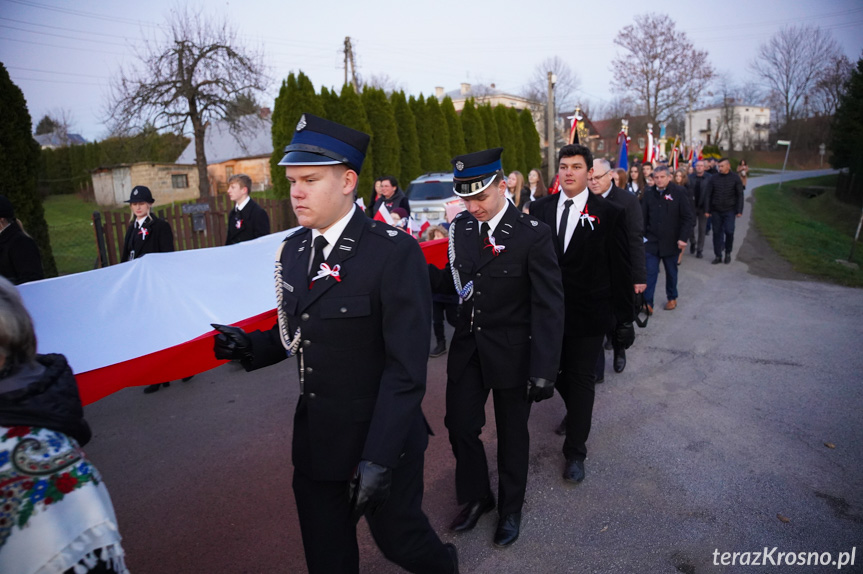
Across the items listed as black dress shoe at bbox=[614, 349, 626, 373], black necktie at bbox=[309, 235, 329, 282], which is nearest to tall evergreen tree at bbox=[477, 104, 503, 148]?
black dress shoe at bbox=[614, 349, 626, 373]

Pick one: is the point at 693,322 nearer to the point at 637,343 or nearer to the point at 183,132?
the point at 637,343

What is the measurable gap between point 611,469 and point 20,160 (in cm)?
1074

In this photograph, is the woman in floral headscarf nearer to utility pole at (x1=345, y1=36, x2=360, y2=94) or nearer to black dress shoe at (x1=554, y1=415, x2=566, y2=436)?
black dress shoe at (x1=554, y1=415, x2=566, y2=436)

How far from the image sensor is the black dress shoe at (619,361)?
6.15 meters

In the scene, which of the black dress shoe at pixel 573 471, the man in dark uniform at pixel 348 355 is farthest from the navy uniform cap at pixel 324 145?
the black dress shoe at pixel 573 471

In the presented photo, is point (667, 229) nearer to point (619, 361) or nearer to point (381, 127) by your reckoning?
point (619, 361)

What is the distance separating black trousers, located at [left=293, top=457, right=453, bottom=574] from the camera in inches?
91.5

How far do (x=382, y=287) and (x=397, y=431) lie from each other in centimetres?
53

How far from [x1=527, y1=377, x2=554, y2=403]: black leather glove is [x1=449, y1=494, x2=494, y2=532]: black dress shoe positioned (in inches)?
33.8

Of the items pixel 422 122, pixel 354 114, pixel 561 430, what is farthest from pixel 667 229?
pixel 422 122

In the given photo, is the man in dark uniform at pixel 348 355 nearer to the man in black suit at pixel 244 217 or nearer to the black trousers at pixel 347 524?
the black trousers at pixel 347 524

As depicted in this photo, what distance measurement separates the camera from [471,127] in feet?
88.4

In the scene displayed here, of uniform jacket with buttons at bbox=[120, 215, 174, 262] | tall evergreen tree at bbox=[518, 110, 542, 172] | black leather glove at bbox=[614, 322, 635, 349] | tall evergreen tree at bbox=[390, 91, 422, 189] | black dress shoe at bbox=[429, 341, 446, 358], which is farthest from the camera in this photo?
tall evergreen tree at bbox=[518, 110, 542, 172]

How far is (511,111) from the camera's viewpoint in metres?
30.4
